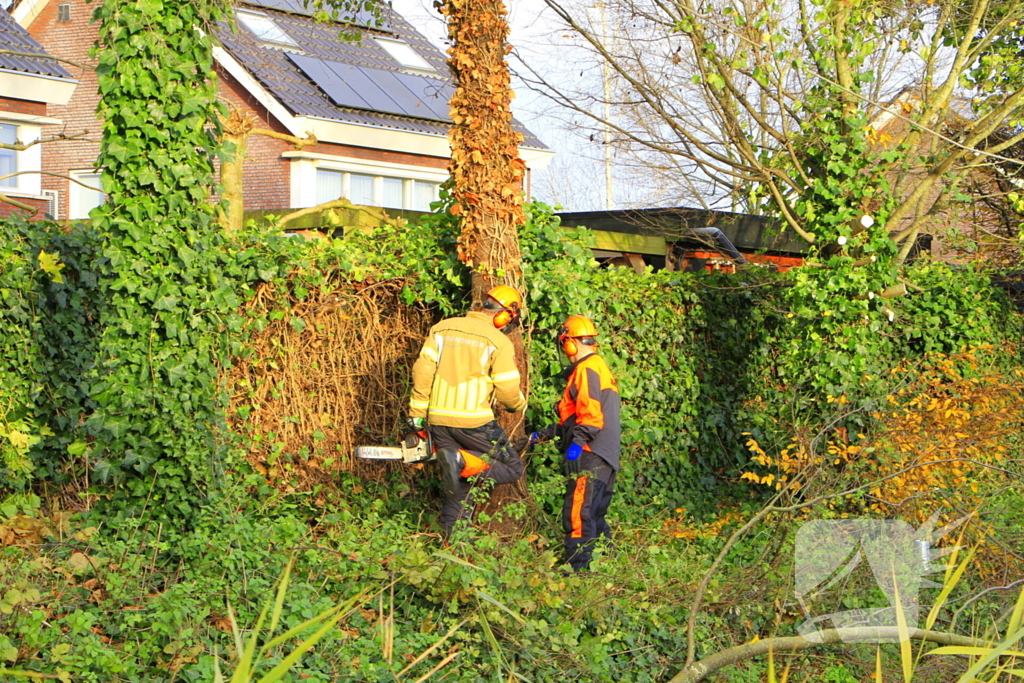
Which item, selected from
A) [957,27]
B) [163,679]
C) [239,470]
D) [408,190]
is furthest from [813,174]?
[408,190]

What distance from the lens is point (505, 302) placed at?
23.5 ft

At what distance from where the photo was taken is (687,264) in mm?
12523

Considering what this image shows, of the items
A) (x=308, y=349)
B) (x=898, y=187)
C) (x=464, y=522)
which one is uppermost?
(x=898, y=187)

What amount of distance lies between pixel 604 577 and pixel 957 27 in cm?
724

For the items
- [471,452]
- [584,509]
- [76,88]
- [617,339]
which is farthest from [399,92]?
[584,509]

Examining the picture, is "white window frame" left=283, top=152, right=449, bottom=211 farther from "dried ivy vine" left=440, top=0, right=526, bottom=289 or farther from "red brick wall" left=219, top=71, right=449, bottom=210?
"dried ivy vine" left=440, top=0, right=526, bottom=289

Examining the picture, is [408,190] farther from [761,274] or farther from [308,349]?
[308,349]

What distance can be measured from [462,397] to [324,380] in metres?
1.24

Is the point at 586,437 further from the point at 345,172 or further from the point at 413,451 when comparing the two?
the point at 345,172

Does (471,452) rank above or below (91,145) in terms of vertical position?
below

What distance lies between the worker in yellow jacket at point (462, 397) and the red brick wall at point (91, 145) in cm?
1424

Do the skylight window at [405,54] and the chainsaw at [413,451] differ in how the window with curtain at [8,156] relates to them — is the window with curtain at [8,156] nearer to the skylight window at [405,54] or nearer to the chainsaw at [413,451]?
the skylight window at [405,54]

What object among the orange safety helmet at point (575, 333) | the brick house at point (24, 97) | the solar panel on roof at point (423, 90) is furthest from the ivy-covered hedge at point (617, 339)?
the solar panel on roof at point (423, 90)

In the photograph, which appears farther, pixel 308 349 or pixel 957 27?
pixel 957 27
